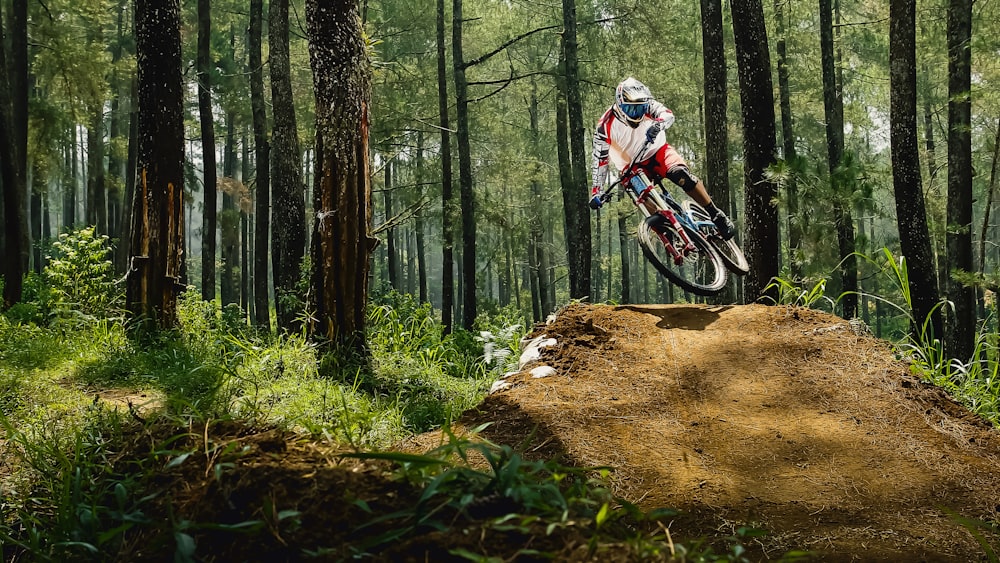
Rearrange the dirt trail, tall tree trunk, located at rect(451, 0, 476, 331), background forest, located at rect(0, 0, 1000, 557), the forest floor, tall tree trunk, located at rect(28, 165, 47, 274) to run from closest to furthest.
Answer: the forest floor
the dirt trail
background forest, located at rect(0, 0, 1000, 557)
tall tree trunk, located at rect(28, 165, 47, 274)
tall tree trunk, located at rect(451, 0, 476, 331)

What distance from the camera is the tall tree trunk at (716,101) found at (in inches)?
505

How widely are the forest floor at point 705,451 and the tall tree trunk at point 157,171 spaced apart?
4.09m

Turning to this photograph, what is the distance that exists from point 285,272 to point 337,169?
5311 millimetres

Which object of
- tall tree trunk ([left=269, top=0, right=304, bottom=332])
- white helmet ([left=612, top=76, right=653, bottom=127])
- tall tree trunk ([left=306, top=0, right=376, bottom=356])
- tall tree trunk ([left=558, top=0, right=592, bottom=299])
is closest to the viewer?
tall tree trunk ([left=306, top=0, right=376, bottom=356])

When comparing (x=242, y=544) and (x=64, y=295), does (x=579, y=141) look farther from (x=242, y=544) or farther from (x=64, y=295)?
(x=242, y=544)

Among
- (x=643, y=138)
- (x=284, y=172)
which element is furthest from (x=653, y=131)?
(x=284, y=172)

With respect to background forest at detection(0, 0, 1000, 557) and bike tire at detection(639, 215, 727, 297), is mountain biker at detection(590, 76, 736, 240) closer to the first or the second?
bike tire at detection(639, 215, 727, 297)

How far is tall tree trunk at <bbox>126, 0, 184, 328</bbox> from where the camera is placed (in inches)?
326

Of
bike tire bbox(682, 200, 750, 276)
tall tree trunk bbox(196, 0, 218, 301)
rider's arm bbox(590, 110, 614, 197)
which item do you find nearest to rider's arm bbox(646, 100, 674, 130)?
rider's arm bbox(590, 110, 614, 197)

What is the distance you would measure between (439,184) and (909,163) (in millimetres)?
16882

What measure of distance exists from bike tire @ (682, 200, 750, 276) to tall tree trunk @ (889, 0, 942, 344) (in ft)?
8.13

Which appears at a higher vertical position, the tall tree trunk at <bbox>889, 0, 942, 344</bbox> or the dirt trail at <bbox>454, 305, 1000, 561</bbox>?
the tall tree trunk at <bbox>889, 0, 942, 344</bbox>

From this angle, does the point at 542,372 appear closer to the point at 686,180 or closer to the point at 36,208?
the point at 686,180

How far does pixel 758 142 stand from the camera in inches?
→ 375
